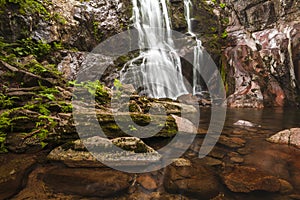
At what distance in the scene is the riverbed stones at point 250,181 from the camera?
2.20 metres

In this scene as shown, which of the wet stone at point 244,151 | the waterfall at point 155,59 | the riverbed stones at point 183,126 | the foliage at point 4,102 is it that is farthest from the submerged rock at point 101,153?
the waterfall at point 155,59

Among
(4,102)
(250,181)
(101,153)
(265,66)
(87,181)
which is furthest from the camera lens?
(265,66)

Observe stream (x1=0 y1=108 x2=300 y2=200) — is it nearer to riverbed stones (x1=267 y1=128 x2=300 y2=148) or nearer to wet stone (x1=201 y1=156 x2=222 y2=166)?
wet stone (x1=201 y1=156 x2=222 y2=166)

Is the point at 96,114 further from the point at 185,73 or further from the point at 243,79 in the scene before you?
the point at 243,79

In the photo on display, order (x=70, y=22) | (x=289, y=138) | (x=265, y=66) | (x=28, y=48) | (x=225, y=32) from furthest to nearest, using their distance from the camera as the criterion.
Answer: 1. (x=225, y=32)
2. (x=265, y=66)
3. (x=70, y=22)
4. (x=28, y=48)
5. (x=289, y=138)

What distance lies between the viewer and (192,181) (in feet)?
7.77

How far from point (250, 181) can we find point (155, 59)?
9.93 metres

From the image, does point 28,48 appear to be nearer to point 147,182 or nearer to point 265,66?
point 147,182

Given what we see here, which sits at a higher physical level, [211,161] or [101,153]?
[101,153]

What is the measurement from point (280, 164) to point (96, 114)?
11.0ft

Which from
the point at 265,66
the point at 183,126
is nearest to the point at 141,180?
the point at 183,126

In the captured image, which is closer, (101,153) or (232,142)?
(101,153)

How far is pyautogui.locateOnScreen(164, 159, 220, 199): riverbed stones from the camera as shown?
217 cm

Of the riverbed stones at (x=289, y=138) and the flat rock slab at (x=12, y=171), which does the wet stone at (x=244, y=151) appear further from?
the flat rock slab at (x=12, y=171)
